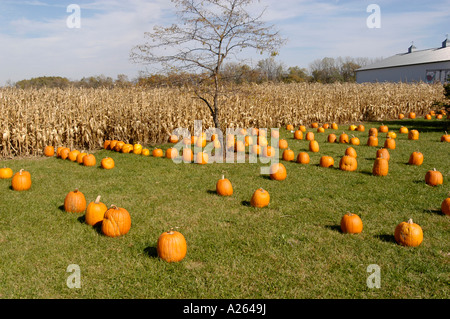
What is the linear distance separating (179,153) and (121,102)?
10.6 ft

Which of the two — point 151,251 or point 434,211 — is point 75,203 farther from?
point 434,211

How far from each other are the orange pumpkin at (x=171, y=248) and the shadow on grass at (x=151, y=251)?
14 cm

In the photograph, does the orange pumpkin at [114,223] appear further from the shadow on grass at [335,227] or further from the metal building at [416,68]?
the metal building at [416,68]

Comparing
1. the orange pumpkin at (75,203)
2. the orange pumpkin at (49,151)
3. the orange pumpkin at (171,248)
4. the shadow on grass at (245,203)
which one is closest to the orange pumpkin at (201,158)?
the shadow on grass at (245,203)

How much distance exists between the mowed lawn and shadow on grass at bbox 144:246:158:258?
0.04 feet

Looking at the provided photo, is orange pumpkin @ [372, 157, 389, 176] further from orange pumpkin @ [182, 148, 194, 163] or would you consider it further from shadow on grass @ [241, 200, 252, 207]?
orange pumpkin @ [182, 148, 194, 163]

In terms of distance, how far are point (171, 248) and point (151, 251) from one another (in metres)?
0.43

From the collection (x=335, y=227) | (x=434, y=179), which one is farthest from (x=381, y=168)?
(x=335, y=227)

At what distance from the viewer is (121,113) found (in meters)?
12.0

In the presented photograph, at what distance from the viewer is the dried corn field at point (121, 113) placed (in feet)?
34.5

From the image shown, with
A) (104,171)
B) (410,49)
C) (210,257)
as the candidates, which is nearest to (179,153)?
(104,171)

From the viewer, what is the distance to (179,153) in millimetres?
10805

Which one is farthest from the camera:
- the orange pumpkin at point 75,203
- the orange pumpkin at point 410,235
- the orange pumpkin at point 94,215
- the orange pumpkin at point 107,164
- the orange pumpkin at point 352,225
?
the orange pumpkin at point 107,164

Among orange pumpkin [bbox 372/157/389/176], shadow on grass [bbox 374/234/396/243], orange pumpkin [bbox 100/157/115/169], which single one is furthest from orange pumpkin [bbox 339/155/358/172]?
orange pumpkin [bbox 100/157/115/169]
